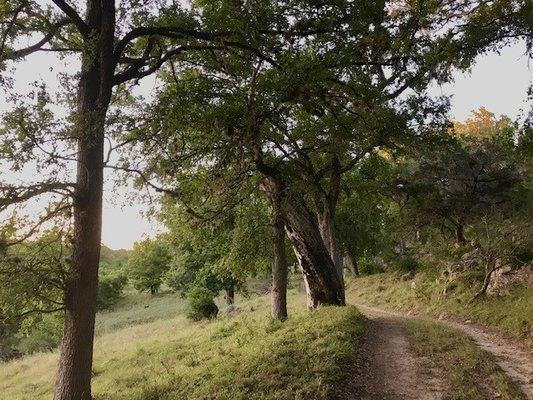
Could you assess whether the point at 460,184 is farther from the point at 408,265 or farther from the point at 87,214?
the point at 87,214

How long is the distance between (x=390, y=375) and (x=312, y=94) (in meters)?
5.95

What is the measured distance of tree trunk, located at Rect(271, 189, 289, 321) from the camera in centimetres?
1462

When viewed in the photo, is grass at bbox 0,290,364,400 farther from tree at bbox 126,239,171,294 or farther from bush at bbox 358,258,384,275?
tree at bbox 126,239,171,294

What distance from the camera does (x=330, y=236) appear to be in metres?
16.9

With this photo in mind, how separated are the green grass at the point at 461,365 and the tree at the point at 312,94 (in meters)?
5.05

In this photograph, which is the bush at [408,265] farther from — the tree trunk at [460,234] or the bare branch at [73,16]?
the bare branch at [73,16]

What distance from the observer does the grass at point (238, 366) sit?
764 cm

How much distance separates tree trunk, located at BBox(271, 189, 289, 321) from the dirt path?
4.42 m

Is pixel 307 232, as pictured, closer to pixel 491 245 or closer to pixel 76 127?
pixel 491 245

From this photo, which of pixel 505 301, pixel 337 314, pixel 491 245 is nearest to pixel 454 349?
pixel 337 314

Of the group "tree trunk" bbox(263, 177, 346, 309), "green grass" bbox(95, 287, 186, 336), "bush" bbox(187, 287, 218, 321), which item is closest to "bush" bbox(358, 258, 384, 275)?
"bush" bbox(187, 287, 218, 321)

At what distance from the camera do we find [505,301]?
13.8 meters

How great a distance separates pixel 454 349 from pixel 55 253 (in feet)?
29.5

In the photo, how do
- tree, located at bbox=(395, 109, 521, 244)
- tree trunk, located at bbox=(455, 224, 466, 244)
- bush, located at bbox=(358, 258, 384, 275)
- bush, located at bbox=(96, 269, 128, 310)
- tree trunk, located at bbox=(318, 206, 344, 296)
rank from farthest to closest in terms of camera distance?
bush, located at bbox=(96, 269, 128, 310) < bush, located at bbox=(358, 258, 384, 275) < tree trunk, located at bbox=(455, 224, 466, 244) < tree, located at bbox=(395, 109, 521, 244) < tree trunk, located at bbox=(318, 206, 344, 296)
